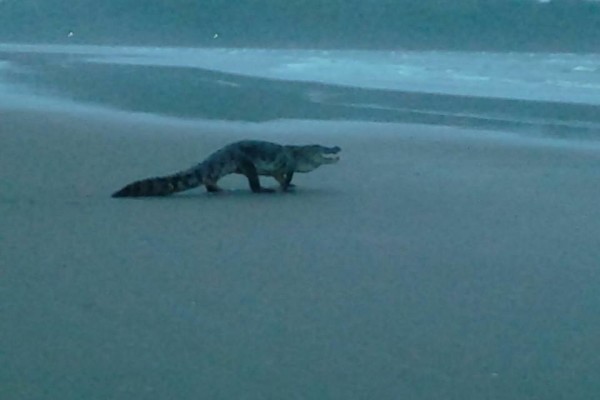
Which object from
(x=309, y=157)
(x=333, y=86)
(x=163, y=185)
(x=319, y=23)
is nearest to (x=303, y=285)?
(x=163, y=185)

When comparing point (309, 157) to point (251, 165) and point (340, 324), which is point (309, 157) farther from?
point (340, 324)

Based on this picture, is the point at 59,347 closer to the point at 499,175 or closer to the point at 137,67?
the point at 499,175

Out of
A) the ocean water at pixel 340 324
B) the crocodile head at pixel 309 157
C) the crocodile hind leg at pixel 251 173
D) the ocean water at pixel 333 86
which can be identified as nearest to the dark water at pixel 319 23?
the ocean water at pixel 333 86

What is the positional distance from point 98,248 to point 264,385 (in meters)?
2.35

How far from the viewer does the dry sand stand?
4637 millimetres

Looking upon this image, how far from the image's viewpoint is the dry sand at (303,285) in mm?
4637

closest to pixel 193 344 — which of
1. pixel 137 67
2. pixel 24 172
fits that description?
pixel 24 172

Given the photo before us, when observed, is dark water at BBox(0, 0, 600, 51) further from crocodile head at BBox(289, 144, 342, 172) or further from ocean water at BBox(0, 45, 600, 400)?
ocean water at BBox(0, 45, 600, 400)

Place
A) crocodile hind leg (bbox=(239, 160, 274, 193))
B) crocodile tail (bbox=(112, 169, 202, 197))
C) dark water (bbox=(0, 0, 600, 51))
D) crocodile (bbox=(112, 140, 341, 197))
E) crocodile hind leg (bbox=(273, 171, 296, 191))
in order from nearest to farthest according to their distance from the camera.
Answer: crocodile tail (bbox=(112, 169, 202, 197)) → crocodile (bbox=(112, 140, 341, 197)) → crocodile hind leg (bbox=(239, 160, 274, 193)) → crocodile hind leg (bbox=(273, 171, 296, 191)) → dark water (bbox=(0, 0, 600, 51))

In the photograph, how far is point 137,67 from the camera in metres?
26.1

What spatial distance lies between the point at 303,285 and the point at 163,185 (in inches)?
107

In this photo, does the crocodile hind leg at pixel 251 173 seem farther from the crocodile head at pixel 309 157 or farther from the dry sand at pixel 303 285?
the crocodile head at pixel 309 157

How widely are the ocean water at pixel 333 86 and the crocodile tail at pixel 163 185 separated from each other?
6413 mm

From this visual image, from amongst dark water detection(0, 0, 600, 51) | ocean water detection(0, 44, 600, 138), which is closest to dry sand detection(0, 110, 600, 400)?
ocean water detection(0, 44, 600, 138)
